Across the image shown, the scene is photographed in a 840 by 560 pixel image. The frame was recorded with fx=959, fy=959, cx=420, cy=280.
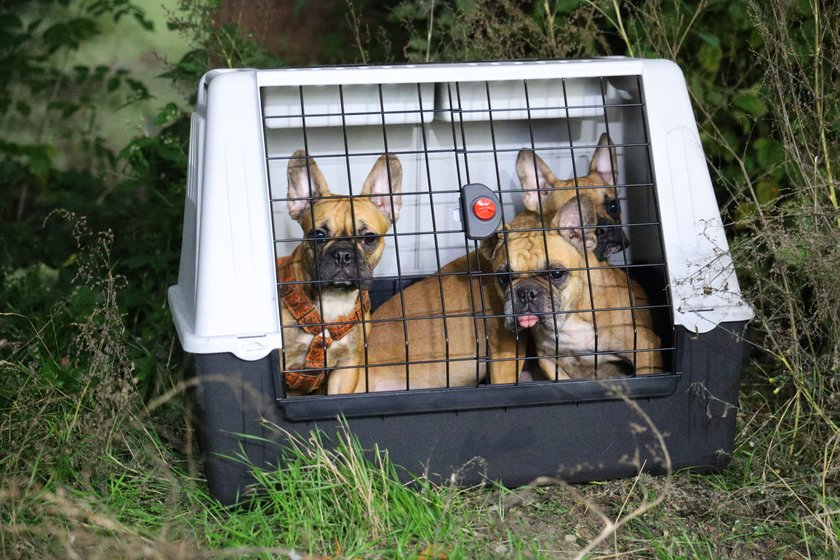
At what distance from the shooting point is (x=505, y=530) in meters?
2.29

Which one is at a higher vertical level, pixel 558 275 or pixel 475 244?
pixel 475 244

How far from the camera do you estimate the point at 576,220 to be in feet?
9.73

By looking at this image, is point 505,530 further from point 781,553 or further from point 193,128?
point 193,128

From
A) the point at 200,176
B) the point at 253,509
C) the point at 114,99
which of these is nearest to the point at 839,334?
the point at 253,509

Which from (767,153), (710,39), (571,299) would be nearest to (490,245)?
(571,299)

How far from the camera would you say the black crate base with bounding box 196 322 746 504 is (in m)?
2.39

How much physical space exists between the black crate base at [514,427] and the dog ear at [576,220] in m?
0.56

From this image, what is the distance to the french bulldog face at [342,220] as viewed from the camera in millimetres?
2863

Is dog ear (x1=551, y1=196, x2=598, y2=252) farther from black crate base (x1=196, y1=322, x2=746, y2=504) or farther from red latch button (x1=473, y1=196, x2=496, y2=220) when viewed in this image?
black crate base (x1=196, y1=322, x2=746, y2=504)

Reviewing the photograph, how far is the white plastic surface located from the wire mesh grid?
0.4 inches

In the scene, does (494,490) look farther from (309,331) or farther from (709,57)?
(709,57)

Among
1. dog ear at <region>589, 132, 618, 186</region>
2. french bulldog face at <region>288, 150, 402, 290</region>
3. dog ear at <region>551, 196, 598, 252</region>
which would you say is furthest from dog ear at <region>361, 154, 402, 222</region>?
dog ear at <region>589, 132, 618, 186</region>

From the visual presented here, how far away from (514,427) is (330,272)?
29.1 inches

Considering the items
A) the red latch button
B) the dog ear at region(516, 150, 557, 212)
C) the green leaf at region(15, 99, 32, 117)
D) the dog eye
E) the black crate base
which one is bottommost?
the black crate base
